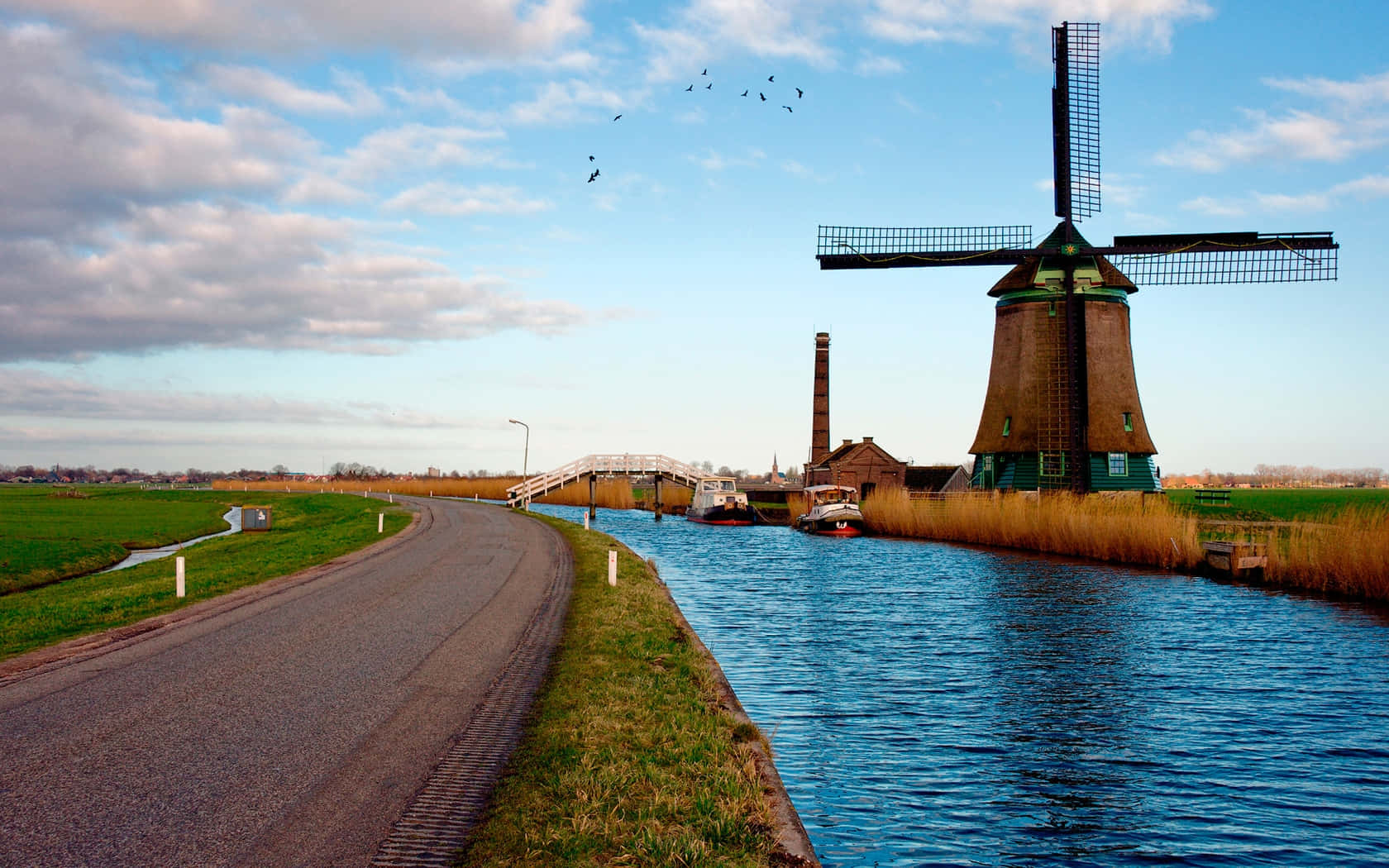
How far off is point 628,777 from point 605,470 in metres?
75.7

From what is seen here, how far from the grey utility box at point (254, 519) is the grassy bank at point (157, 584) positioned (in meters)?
5.77

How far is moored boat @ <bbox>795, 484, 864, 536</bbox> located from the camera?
58031 millimetres

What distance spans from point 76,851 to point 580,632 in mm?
10607

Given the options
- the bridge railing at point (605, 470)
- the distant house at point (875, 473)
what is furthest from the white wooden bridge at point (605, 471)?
the distant house at point (875, 473)

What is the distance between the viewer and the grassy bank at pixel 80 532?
120 ft

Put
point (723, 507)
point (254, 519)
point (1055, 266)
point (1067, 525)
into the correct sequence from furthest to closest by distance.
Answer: point (723, 507) → point (254, 519) → point (1055, 266) → point (1067, 525)

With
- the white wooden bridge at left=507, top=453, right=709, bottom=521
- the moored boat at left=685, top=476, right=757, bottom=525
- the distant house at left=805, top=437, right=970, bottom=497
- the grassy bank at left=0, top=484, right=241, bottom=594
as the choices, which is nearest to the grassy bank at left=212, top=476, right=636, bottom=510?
the white wooden bridge at left=507, top=453, right=709, bottom=521

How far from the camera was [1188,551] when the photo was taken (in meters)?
34.0

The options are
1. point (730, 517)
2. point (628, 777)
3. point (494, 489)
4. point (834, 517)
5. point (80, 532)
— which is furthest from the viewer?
point (494, 489)

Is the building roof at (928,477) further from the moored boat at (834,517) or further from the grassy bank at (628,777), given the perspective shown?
the grassy bank at (628,777)

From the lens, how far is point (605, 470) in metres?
84.6

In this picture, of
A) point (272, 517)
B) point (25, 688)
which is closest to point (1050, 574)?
point (25, 688)

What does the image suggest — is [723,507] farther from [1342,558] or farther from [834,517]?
[1342,558]

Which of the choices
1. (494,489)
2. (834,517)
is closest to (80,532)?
(834,517)
